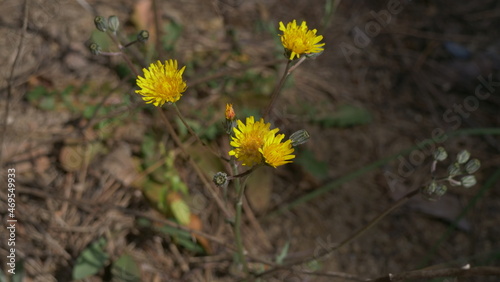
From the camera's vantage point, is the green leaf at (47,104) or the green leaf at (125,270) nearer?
the green leaf at (125,270)

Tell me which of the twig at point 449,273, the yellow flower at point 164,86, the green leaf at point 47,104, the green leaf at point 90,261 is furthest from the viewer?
the green leaf at point 47,104

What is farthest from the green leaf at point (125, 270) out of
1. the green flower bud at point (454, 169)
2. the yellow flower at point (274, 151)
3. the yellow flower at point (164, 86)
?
the green flower bud at point (454, 169)

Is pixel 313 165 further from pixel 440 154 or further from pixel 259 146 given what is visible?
pixel 259 146

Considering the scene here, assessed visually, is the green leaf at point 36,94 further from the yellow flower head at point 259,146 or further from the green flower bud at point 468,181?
the green flower bud at point 468,181

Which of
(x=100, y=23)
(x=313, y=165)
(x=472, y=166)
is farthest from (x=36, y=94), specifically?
(x=472, y=166)

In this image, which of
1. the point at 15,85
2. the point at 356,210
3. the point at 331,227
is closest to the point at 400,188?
the point at 356,210

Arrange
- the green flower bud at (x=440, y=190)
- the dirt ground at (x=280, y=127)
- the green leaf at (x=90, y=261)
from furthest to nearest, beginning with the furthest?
the dirt ground at (x=280, y=127) → the green leaf at (x=90, y=261) → the green flower bud at (x=440, y=190)

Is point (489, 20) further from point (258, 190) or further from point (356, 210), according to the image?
point (258, 190)
